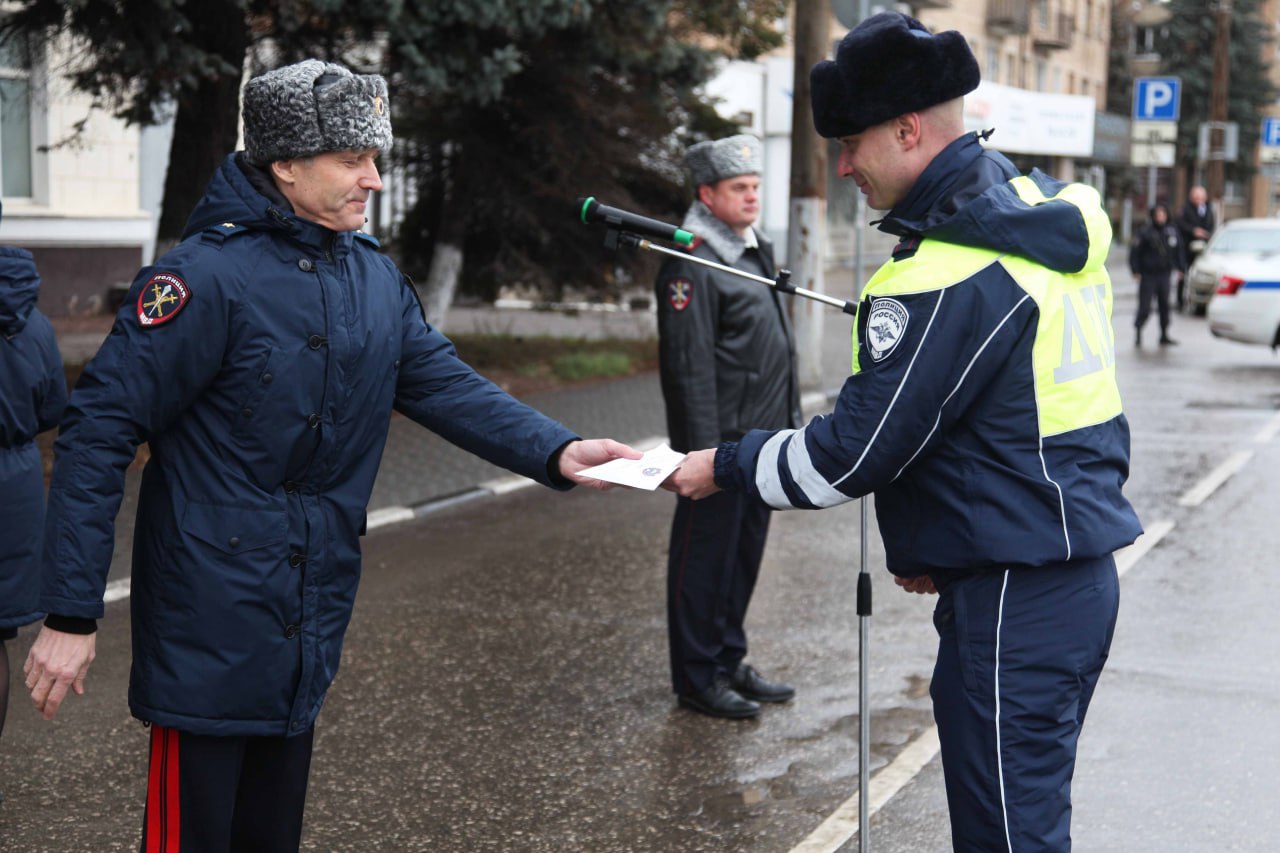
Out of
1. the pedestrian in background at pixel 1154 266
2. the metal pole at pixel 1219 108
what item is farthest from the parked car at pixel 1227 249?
the metal pole at pixel 1219 108

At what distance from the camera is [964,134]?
3.12 meters

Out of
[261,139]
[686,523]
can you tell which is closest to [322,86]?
[261,139]

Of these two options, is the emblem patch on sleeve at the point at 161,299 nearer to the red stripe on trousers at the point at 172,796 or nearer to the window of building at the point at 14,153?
the red stripe on trousers at the point at 172,796

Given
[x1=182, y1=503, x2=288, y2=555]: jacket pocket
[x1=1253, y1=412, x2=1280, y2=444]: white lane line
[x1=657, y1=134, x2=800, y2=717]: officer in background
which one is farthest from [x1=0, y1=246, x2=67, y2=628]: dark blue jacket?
[x1=1253, y1=412, x2=1280, y2=444]: white lane line

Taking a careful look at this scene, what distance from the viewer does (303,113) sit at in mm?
3160

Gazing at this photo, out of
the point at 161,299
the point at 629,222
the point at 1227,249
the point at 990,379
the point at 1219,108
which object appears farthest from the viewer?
the point at 1219,108

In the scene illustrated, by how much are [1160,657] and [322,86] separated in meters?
4.58

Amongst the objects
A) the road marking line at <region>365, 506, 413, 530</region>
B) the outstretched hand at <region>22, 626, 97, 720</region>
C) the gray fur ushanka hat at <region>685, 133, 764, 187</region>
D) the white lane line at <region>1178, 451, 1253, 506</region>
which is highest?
the gray fur ushanka hat at <region>685, 133, 764, 187</region>

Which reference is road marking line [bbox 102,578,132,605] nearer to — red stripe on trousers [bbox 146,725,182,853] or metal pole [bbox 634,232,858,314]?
metal pole [bbox 634,232,858,314]

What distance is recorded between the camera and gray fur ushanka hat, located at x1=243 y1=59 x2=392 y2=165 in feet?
10.4

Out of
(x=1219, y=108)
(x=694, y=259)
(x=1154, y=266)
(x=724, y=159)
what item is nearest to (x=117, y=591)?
(x=724, y=159)

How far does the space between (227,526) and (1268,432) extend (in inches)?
450

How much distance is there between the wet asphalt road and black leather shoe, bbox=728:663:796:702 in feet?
0.20

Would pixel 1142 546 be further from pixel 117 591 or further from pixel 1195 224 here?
pixel 1195 224
